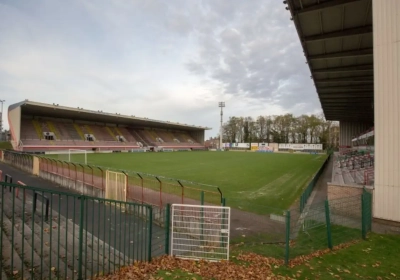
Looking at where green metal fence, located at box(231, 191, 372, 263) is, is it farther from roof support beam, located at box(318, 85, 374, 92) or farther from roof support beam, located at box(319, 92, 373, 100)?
roof support beam, located at box(319, 92, 373, 100)

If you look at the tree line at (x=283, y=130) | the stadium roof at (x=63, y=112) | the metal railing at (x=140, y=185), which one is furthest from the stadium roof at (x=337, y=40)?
the tree line at (x=283, y=130)

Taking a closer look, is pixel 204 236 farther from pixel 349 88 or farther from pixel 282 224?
pixel 349 88

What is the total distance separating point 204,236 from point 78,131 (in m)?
54.4

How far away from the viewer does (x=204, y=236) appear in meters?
6.92

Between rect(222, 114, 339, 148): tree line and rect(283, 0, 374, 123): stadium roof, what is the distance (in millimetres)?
71837

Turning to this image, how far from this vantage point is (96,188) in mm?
12664

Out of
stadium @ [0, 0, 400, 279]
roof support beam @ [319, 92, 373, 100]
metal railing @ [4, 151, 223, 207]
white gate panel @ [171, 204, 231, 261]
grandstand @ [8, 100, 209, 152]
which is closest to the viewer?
stadium @ [0, 0, 400, 279]

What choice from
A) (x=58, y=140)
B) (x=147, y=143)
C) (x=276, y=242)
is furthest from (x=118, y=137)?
(x=276, y=242)

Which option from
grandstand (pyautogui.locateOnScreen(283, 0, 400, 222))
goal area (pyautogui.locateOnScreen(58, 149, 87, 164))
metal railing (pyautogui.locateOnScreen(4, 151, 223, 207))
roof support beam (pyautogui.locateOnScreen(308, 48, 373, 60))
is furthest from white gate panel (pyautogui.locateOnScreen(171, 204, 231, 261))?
goal area (pyautogui.locateOnScreen(58, 149, 87, 164))

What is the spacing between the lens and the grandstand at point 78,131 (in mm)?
42312

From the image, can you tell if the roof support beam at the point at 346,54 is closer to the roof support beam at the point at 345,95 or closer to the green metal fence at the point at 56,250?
the roof support beam at the point at 345,95

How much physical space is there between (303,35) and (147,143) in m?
57.2

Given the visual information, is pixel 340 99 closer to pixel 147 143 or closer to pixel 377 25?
pixel 377 25

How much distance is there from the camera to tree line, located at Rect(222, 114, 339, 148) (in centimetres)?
8769
